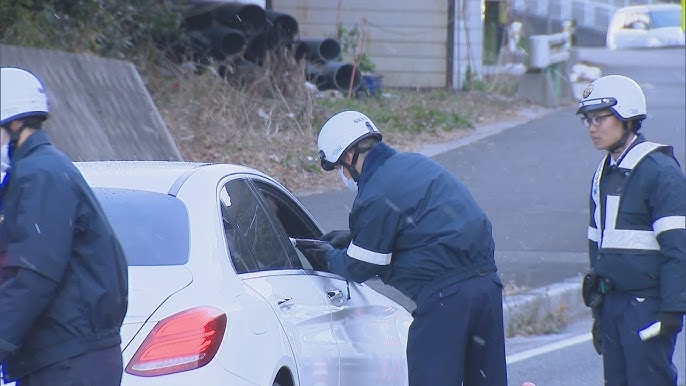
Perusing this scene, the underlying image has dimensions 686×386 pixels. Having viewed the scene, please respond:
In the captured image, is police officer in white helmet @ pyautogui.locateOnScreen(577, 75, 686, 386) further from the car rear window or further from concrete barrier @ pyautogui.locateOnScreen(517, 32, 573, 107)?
concrete barrier @ pyautogui.locateOnScreen(517, 32, 573, 107)

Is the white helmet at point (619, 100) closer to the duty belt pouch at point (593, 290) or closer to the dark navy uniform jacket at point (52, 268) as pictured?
the duty belt pouch at point (593, 290)

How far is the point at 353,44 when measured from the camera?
2162 centimetres

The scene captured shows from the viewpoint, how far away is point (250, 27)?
18188mm

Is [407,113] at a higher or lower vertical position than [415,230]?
lower

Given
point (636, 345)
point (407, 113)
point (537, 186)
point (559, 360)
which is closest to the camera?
point (636, 345)

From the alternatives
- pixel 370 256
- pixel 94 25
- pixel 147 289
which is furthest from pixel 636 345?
pixel 94 25

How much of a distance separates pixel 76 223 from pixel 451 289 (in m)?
1.93

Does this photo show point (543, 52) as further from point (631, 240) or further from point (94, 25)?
point (631, 240)

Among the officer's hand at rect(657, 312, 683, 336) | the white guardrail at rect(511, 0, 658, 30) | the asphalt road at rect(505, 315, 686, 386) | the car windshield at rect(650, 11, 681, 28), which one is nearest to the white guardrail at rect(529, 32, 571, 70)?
the car windshield at rect(650, 11, 681, 28)

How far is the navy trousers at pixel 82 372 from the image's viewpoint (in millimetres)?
3607

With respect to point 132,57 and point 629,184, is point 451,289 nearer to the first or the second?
point 629,184

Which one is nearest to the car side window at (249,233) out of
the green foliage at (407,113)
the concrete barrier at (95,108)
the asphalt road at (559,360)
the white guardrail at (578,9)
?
the asphalt road at (559,360)

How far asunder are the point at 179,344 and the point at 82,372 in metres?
0.59

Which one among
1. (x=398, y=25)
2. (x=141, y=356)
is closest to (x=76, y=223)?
(x=141, y=356)
